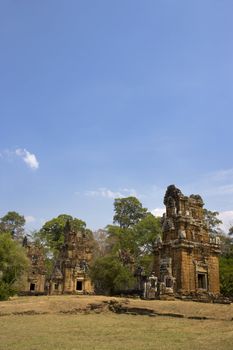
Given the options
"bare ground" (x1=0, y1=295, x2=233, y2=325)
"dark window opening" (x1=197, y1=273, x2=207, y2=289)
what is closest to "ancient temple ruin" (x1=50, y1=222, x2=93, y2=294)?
→ "dark window opening" (x1=197, y1=273, x2=207, y2=289)

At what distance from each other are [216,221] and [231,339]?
139ft

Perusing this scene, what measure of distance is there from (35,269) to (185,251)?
27377 mm

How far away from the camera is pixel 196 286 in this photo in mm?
26328

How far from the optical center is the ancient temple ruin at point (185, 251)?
26.0 meters

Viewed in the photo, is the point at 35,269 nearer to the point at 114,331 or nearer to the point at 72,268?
the point at 72,268

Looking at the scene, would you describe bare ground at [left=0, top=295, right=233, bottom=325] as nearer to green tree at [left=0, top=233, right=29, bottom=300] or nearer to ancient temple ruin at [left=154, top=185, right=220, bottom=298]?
ancient temple ruin at [left=154, top=185, right=220, bottom=298]

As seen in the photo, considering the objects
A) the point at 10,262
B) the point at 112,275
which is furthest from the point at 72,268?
the point at 10,262

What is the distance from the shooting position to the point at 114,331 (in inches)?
480

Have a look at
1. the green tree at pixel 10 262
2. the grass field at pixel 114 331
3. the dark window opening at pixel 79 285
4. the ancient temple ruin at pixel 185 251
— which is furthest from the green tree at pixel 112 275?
the grass field at pixel 114 331

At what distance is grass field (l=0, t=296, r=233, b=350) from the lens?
9.48m

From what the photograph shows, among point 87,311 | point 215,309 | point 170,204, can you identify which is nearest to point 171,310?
point 215,309

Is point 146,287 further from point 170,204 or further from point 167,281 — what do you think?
point 170,204

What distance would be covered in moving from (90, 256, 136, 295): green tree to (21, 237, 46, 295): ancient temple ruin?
10806 millimetres

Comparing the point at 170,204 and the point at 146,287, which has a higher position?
the point at 170,204
